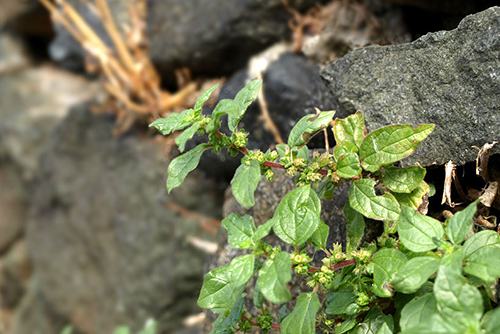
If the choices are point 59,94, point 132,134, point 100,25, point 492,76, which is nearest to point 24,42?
point 59,94

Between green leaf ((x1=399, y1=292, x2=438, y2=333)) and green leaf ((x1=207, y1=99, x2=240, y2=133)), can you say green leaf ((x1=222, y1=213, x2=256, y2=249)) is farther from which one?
green leaf ((x1=399, y1=292, x2=438, y2=333))

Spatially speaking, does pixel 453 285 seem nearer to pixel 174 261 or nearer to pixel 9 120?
pixel 174 261

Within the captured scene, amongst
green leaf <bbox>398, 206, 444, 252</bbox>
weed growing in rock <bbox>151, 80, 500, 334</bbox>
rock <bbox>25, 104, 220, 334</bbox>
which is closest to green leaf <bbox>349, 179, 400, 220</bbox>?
weed growing in rock <bbox>151, 80, 500, 334</bbox>

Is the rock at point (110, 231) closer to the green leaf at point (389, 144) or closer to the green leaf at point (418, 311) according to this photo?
the green leaf at point (389, 144)

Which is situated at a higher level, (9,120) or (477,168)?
(9,120)

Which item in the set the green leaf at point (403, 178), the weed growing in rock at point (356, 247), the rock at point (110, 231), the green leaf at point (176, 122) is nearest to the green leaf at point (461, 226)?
the weed growing in rock at point (356, 247)

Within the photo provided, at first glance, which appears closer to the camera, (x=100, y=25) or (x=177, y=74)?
(x=177, y=74)
